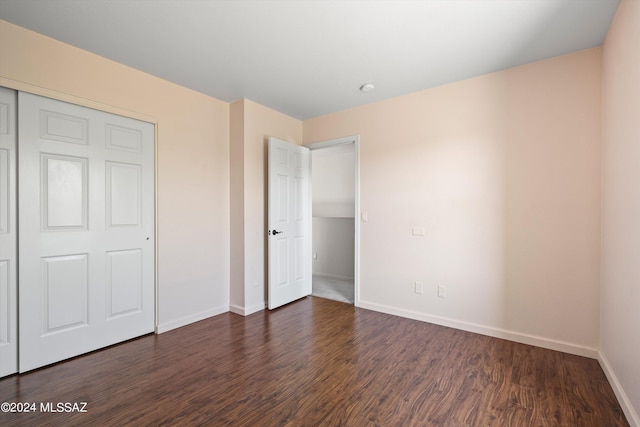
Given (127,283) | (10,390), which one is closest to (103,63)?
(127,283)

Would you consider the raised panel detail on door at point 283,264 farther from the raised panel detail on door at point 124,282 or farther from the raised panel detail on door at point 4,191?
the raised panel detail on door at point 4,191

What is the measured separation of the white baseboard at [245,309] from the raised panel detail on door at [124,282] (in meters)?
1.03

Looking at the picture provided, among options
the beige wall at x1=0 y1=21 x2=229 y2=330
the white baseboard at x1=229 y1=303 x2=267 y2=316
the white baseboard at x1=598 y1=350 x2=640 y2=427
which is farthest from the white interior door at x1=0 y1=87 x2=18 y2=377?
the white baseboard at x1=598 y1=350 x2=640 y2=427

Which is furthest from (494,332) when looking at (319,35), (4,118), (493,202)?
(4,118)

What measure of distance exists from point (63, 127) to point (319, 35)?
215 centimetres

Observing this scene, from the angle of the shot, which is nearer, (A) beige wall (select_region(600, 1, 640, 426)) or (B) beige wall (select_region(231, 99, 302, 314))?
(A) beige wall (select_region(600, 1, 640, 426))

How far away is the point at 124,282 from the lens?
2703 millimetres

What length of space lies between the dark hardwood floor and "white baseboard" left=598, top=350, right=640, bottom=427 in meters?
0.04

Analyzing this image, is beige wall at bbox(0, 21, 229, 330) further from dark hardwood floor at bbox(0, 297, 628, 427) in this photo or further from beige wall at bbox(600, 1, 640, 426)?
beige wall at bbox(600, 1, 640, 426)

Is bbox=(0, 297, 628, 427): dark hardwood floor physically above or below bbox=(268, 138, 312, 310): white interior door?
below

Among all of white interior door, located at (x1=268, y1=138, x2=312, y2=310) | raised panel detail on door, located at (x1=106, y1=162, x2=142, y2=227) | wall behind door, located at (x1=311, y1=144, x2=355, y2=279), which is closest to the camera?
raised panel detail on door, located at (x1=106, y1=162, x2=142, y2=227)

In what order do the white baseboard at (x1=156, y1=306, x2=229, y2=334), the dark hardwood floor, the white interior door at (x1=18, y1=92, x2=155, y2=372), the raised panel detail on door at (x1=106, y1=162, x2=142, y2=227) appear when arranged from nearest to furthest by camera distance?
1. the dark hardwood floor
2. the white interior door at (x1=18, y1=92, x2=155, y2=372)
3. the raised panel detail on door at (x1=106, y1=162, x2=142, y2=227)
4. the white baseboard at (x1=156, y1=306, x2=229, y2=334)

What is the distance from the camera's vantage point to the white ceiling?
6.28ft

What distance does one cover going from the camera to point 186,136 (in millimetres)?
3168
